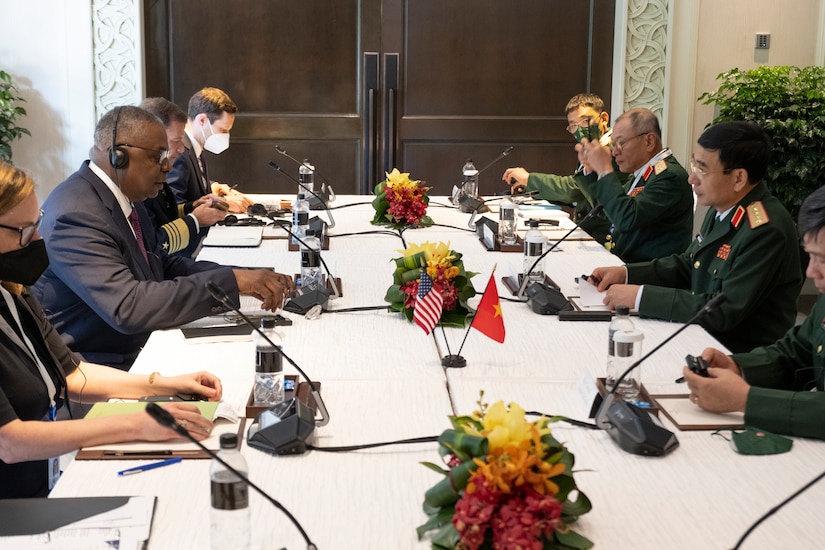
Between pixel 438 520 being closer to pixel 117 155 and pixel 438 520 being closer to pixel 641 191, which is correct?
pixel 117 155

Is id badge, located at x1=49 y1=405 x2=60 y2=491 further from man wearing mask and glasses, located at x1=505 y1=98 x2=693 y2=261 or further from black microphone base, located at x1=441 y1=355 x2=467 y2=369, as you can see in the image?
man wearing mask and glasses, located at x1=505 y1=98 x2=693 y2=261

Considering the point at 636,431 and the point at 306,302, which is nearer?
the point at 636,431

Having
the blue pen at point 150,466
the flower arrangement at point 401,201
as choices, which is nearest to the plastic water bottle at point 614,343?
the blue pen at point 150,466

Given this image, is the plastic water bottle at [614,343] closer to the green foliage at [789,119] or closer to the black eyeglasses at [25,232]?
the black eyeglasses at [25,232]

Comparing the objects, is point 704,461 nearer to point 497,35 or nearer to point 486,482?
point 486,482

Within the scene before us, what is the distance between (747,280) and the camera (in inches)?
117

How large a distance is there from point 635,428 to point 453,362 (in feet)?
2.02

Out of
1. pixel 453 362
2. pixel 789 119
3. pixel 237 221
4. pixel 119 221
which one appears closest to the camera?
pixel 453 362

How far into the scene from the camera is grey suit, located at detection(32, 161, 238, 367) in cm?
271

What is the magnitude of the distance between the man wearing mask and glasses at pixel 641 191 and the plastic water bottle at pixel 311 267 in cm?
142

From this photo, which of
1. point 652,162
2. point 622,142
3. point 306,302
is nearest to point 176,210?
point 306,302

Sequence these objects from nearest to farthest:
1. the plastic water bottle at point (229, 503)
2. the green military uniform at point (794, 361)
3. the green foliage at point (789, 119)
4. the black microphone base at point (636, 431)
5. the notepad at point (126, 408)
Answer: the plastic water bottle at point (229, 503) < the black microphone base at point (636, 431) < the notepad at point (126, 408) < the green military uniform at point (794, 361) < the green foliage at point (789, 119)

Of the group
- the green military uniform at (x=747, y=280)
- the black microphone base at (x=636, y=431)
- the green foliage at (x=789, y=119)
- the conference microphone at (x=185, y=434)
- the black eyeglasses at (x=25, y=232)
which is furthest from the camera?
the green foliage at (x=789, y=119)

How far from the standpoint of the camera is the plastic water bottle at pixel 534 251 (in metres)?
3.35
